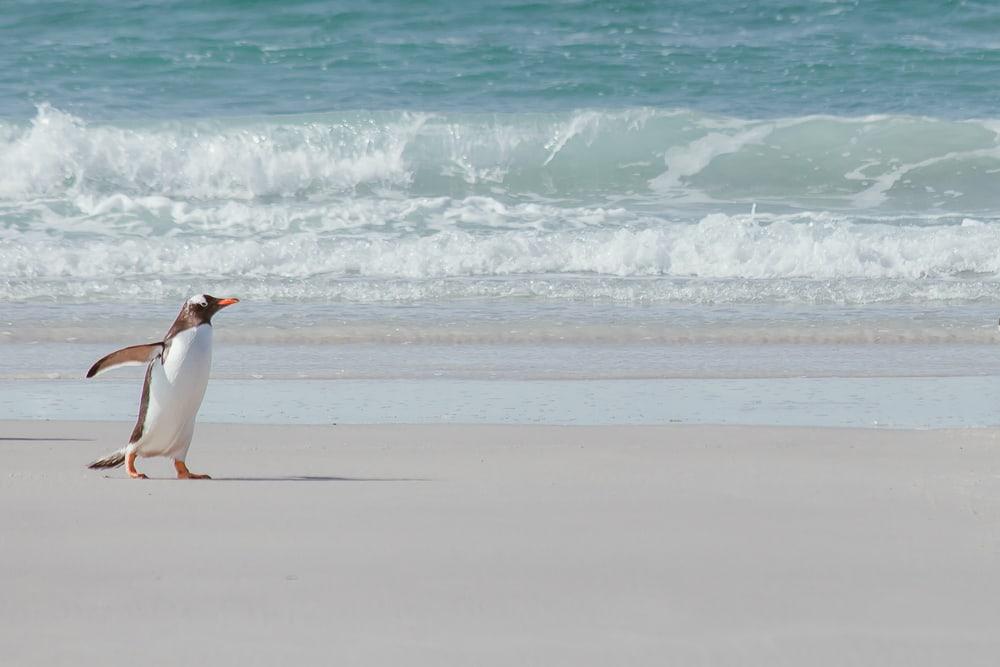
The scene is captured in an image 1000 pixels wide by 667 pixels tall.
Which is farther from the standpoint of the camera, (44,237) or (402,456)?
(44,237)

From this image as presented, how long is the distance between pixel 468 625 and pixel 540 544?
1.85ft

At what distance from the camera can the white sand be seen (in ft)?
8.50

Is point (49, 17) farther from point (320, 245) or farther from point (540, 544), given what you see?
point (540, 544)

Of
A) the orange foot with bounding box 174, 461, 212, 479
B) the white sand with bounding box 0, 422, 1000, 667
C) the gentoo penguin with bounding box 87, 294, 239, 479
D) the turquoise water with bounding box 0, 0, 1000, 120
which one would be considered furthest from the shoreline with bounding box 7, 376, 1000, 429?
the turquoise water with bounding box 0, 0, 1000, 120

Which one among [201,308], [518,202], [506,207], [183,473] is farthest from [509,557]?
[518,202]

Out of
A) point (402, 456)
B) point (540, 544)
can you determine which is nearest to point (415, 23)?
point (402, 456)

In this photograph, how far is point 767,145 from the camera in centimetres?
1453

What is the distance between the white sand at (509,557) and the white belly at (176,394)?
0.45 ft

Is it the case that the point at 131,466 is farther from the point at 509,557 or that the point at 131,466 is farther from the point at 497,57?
the point at 497,57

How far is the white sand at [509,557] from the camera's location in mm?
2590

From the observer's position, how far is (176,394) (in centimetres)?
412

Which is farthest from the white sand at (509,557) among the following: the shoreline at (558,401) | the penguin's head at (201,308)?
the shoreline at (558,401)

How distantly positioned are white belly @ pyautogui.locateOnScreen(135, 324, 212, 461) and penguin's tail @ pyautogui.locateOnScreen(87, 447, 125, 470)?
5 centimetres

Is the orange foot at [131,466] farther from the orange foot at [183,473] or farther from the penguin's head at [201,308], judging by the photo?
the penguin's head at [201,308]
